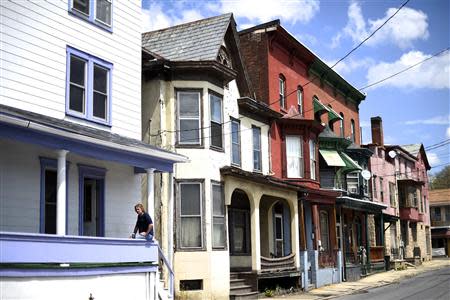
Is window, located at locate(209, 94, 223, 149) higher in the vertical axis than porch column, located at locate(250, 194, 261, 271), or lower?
higher

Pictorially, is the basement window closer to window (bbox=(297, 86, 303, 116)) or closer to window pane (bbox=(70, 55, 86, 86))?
window pane (bbox=(70, 55, 86, 86))

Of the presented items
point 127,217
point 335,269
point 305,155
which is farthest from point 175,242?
point 335,269

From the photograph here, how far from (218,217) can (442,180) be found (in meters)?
93.4

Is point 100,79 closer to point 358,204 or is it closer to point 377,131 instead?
point 358,204

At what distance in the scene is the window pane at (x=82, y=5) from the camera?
16.2 meters

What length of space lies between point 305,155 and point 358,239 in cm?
1206

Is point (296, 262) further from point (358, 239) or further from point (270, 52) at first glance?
point (358, 239)

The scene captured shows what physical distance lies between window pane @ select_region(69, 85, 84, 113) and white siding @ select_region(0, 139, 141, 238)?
1.31m

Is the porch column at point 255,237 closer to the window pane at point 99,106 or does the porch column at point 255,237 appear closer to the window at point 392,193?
the window pane at point 99,106

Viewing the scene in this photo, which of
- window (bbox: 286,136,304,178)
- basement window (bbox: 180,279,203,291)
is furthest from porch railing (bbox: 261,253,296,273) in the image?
window (bbox: 286,136,304,178)

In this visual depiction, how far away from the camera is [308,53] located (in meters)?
31.5

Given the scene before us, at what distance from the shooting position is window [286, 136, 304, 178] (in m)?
28.5

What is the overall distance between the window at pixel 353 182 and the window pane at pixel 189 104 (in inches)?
782

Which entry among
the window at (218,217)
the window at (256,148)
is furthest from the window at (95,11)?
the window at (256,148)
